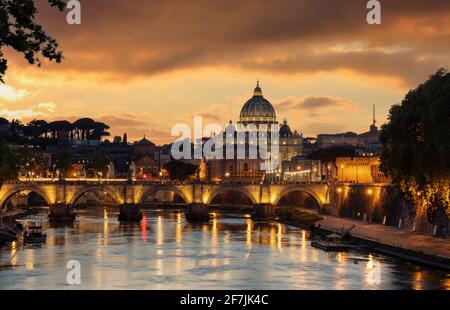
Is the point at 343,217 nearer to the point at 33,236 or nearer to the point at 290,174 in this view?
the point at 33,236

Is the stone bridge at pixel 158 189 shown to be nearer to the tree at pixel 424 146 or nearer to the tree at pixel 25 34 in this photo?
the tree at pixel 424 146

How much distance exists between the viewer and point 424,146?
50.5 metres

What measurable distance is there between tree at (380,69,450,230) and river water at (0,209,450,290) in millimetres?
4649

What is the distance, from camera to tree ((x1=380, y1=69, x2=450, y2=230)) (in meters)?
47.6

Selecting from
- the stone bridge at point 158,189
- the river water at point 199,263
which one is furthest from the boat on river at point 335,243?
the stone bridge at point 158,189

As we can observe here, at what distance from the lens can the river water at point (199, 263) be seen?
42000 millimetres

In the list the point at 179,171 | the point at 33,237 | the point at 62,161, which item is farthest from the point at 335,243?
the point at 179,171

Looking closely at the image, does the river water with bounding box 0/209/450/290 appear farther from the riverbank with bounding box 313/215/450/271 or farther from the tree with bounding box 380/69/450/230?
the tree with bounding box 380/69/450/230

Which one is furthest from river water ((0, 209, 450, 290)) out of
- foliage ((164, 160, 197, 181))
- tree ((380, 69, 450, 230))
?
foliage ((164, 160, 197, 181))

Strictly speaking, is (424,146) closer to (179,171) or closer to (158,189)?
(158,189)

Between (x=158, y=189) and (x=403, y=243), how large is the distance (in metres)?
47.5

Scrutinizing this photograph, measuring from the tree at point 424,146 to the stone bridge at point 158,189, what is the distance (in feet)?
121
